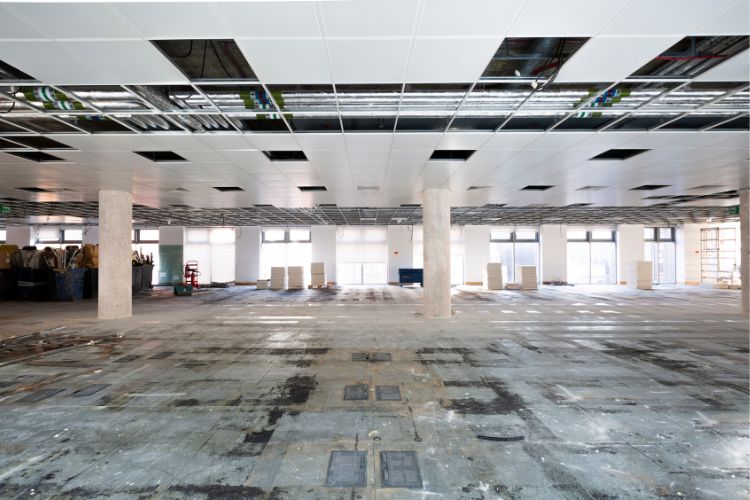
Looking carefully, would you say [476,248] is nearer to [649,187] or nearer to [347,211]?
[347,211]

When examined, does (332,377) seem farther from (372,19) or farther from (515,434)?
(372,19)

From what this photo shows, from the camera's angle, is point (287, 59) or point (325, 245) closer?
point (287, 59)

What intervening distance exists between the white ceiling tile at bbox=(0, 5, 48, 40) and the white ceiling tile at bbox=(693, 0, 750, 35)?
19.0 feet

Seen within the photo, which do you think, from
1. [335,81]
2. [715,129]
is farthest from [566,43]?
[715,129]

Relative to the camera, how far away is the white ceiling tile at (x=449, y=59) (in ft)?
11.8

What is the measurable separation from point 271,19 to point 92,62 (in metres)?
2.14

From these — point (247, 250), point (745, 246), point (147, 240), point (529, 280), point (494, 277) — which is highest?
point (147, 240)

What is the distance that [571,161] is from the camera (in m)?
7.80

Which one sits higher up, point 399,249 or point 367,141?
point 367,141

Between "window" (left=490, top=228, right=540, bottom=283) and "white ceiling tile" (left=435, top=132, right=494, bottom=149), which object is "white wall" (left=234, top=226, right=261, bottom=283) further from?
"white ceiling tile" (left=435, top=132, right=494, bottom=149)

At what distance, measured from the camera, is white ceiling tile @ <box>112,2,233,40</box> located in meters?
3.06

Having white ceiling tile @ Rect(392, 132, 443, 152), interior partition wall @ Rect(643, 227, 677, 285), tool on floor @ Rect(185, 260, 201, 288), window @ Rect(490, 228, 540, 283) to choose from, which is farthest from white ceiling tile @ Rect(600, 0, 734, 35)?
interior partition wall @ Rect(643, 227, 677, 285)

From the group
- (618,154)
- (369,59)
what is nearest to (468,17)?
(369,59)

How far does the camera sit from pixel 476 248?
76.3 ft
